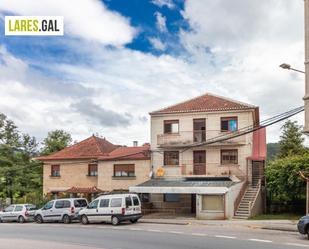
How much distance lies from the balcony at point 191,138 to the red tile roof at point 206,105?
1.87 meters

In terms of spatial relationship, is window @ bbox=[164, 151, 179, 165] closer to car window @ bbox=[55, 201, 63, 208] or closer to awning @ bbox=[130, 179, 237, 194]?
awning @ bbox=[130, 179, 237, 194]

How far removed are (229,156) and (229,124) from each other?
2539 mm

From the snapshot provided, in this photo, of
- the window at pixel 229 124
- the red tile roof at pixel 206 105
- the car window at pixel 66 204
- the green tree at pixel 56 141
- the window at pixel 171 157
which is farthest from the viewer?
the green tree at pixel 56 141

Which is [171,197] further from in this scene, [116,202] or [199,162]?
[116,202]

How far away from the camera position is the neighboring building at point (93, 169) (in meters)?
41.2

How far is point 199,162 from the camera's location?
3856 cm

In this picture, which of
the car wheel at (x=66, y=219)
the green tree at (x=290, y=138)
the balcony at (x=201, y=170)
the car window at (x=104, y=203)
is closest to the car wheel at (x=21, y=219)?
the car wheel at (x=66, y=219)

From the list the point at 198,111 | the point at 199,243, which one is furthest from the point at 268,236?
the point at 198,111

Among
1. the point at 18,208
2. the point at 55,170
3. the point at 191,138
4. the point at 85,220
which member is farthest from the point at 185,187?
the point at 55,170

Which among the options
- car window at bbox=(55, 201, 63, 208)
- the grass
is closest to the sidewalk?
the grass

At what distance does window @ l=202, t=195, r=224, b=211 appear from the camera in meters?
32.8

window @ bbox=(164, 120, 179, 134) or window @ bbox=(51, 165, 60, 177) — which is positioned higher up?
window @ bbox=(164, 120, 179, 134)

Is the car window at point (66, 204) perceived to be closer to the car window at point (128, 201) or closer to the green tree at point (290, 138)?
the car window at point (128, 201)

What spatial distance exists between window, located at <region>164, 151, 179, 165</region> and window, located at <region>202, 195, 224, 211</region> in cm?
629
